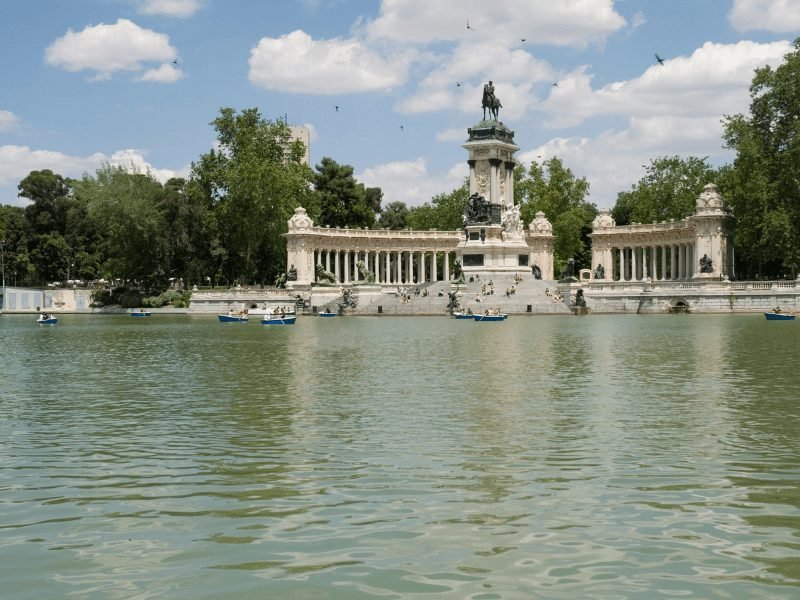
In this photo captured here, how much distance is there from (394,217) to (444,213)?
2089 centimetres

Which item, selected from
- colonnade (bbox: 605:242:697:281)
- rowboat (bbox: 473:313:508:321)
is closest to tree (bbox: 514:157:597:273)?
colonnade (bbox: 605:242:697:281)

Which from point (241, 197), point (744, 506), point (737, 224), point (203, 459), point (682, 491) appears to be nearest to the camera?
point (744, 506)

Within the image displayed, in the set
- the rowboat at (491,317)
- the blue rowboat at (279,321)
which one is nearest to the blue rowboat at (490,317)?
the rowboat at (491,317)

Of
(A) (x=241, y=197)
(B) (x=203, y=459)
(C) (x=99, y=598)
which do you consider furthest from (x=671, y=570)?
(A) (x=241, y=197)

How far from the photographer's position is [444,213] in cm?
12612

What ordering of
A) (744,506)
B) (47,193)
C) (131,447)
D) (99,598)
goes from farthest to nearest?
(47,193) → (131,447) → (744,506) → (99,598)

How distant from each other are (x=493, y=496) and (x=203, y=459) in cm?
498

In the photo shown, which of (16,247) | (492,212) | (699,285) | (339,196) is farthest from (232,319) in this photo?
(16,247)

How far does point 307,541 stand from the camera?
10594 mm

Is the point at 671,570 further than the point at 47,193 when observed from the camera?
No

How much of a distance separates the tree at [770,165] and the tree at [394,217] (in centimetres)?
6029

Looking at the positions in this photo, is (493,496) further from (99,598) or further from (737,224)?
(737,224)

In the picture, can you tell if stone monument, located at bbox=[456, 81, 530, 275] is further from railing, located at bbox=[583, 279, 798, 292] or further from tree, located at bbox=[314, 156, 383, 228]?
tree, located at bbox=[314, 156, 383, 228]

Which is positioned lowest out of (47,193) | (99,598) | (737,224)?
(99,598)
